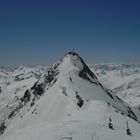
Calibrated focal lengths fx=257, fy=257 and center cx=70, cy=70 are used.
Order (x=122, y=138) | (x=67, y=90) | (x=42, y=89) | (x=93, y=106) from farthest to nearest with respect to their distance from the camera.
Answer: (x=42, y=89) < (x=67, y=90) < (x=93, y=106) < (x=122, y=138)

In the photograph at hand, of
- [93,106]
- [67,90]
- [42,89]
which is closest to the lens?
[93,106]

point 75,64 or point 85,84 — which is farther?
point 75,64

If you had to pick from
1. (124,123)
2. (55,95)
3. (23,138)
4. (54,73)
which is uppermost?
(54,73)

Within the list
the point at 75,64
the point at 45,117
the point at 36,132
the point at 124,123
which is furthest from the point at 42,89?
the point at 36,132

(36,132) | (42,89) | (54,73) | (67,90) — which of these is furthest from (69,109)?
(54,73)

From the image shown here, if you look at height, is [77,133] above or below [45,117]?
below

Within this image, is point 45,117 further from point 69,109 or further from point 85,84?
point 85,84
